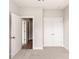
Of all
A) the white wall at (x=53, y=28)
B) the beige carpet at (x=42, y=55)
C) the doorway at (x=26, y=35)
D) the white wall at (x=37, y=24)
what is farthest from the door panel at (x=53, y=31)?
the beige carpet at (x=42, y=55)

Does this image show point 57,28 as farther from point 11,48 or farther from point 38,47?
point 11,48

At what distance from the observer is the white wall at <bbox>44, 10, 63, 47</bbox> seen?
786 centimetres

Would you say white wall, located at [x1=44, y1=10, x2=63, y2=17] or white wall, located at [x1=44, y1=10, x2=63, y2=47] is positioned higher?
white wall, located at [x1=44, y1=10, x2=63, y2=17]

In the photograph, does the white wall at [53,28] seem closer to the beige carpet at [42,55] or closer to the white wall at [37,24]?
the white wall at [37,24]

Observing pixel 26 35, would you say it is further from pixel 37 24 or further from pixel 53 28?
pixel 37 24

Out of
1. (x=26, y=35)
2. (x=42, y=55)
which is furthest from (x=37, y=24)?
(x=26, y=35)

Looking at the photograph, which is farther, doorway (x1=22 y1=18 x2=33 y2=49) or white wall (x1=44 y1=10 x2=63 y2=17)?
doorway (x1=22 y1=18 x2=33 y2=49)

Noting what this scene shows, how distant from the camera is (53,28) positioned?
26.0 feet

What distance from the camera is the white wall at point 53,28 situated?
25.8 feet

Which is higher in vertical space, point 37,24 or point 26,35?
point 37,24

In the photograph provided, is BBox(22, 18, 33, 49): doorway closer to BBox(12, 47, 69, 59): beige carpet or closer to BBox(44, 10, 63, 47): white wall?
BBox(44, 10, 63, 47): white wall

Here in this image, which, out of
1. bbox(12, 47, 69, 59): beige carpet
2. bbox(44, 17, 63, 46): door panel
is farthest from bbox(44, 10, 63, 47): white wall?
bbox(12, 47, 69, 59): beige carpet
